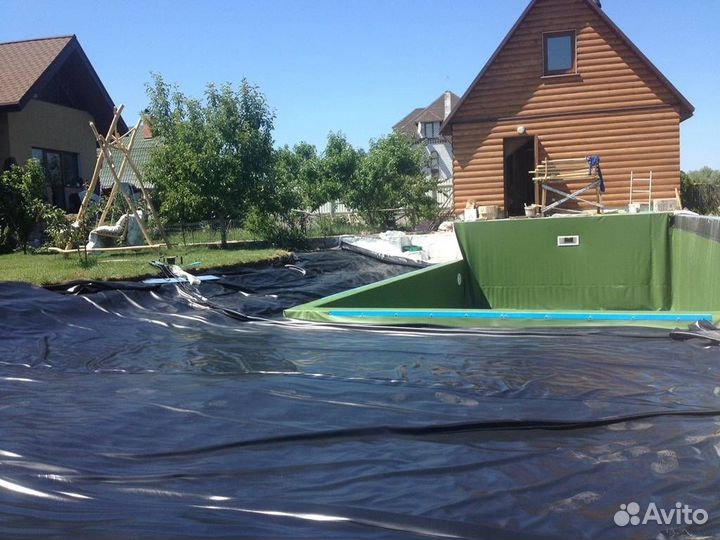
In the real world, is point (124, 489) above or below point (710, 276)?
below

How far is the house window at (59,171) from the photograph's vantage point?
59.0 feet

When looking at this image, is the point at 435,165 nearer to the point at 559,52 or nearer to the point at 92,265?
the point at 559,52

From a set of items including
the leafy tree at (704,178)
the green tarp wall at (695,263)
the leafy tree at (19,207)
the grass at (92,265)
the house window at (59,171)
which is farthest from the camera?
the leafy tree at (704,178)

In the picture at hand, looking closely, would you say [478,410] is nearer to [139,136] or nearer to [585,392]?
[585,392]

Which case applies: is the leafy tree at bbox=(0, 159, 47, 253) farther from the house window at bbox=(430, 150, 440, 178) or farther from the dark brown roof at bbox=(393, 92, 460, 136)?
the dark brown roof at bbox=(393, 92, 460, 136)

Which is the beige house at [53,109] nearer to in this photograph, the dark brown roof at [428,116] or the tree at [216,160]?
the tree at [216,160]

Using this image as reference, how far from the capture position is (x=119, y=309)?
6.67 metres

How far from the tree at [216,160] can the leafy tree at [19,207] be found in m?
2.96

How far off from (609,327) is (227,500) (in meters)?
3.17

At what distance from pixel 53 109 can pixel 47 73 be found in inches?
60.5

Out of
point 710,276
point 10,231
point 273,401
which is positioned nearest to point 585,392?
point 273,401
